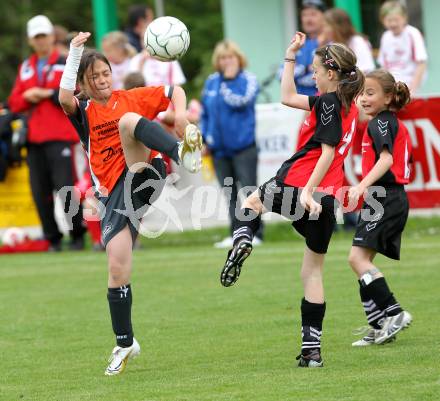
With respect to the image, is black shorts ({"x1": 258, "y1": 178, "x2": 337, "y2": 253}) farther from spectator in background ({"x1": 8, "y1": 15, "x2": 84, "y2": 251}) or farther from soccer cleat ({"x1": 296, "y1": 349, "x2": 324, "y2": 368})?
spectator in background ({"x1": 8, "y1": 15, "x2": 84, "y2": 251})

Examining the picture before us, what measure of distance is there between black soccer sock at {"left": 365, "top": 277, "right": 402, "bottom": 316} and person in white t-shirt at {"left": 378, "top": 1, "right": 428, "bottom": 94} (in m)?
6.03

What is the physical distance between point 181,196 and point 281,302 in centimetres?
525

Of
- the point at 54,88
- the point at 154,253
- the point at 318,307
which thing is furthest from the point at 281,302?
the point at 54,88

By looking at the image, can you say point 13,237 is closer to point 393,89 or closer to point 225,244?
point 225,244

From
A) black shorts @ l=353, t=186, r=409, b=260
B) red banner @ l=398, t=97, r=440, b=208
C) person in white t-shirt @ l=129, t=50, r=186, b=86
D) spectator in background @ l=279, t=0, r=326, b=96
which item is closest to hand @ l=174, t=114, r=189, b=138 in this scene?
black shorts @ l=353, t=186, r=409, b=260

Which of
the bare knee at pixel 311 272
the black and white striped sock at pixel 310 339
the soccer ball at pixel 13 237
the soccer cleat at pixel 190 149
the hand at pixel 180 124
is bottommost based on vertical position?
the soccer ball at pixel 13 237

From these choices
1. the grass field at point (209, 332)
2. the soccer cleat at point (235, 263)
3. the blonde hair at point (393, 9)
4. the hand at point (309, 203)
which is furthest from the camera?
the blonde hair at point (393, 9)

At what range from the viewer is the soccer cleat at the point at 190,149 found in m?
6.09

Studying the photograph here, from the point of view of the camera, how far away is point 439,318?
754 centimetres

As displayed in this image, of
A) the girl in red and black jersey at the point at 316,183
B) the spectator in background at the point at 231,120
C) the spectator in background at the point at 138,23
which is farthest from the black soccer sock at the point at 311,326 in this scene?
the spectator in background at the point at 138,23

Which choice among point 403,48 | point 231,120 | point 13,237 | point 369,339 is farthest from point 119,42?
point 369,339

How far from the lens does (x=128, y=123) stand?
20.5 ft

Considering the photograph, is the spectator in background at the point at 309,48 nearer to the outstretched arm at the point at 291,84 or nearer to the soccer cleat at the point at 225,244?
the soccer cleat at the point at 225,244

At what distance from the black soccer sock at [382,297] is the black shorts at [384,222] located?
0.19 meters
